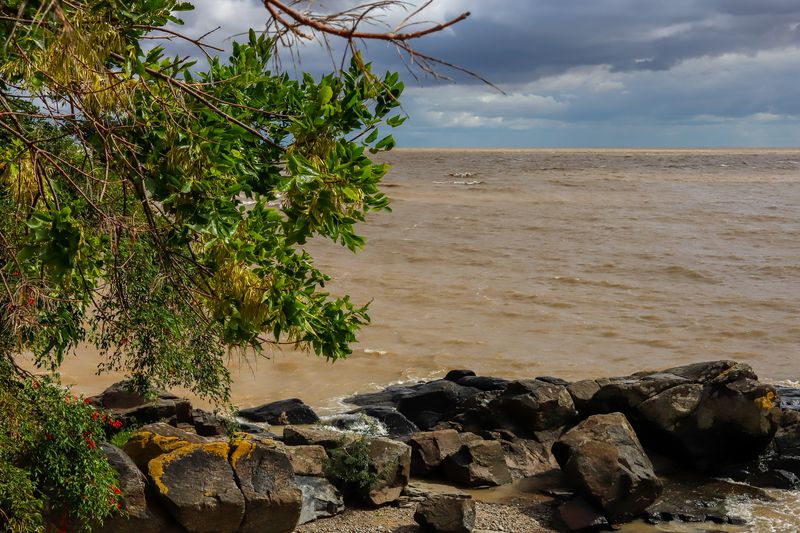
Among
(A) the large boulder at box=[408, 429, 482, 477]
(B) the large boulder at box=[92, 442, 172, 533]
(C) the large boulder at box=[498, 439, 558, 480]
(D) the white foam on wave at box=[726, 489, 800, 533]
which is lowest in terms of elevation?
(D) the white foam on wave at box=[726, 489, 800, 533]

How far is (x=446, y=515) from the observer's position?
1208 cm

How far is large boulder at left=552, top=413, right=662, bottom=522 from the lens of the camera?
1316cm

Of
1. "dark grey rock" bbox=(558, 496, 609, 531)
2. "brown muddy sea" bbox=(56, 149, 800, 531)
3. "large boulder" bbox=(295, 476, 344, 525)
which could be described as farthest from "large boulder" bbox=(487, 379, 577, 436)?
"large boulder" bbox=(295, 476, 344, 525)

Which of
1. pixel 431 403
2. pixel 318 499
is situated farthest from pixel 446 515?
pixel 431 403

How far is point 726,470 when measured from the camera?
15742 mm

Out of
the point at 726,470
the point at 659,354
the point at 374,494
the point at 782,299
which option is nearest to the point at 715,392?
the point at 726,470

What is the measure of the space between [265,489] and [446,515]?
98.0 inches

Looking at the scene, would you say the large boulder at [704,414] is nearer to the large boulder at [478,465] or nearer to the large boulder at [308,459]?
the large boulder at [478,465]

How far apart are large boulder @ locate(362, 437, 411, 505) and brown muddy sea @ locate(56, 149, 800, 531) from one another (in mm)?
3451

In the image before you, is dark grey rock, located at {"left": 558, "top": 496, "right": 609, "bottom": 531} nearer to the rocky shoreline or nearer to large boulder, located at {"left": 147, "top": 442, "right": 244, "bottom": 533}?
the rocky shoreline

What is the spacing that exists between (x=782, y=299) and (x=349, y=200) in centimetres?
2883

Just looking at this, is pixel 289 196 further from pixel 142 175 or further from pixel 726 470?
pixel 726 470

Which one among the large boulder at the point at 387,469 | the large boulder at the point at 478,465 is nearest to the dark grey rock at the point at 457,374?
the large boulder at the point at 478,465

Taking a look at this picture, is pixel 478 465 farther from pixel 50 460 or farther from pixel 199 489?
pixel 50 460
